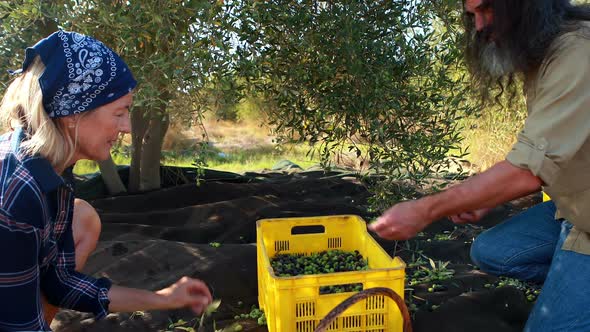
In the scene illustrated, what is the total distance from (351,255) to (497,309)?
78 cm

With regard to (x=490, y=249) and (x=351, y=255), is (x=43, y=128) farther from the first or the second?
(x=490, y=249)

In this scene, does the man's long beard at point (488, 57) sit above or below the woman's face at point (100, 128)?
above

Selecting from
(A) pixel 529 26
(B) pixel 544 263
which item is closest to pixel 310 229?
(B) pixel 544 263

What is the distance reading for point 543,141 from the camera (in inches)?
67.2

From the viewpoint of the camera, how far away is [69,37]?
5.62ft

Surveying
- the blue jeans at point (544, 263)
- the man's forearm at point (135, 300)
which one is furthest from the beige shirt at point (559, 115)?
the man's forearm at point (135, 300)

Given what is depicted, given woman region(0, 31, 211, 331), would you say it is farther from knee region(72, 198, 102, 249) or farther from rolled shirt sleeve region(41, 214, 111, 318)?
knee region(72, 198, 102, 249)

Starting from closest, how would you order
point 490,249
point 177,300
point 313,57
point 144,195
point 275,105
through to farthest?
1. point 177,300
2. point 490,249
3. point 313,57
4. point 275,105
5. point 144,195

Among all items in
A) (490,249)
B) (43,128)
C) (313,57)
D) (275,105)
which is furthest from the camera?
(275,105)

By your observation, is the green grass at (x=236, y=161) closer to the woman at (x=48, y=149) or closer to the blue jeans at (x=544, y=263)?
the blue jeans at (x=544, y=263)

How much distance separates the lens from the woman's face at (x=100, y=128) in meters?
1.74

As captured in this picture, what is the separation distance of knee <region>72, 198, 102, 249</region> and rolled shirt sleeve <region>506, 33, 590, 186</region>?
1.73m

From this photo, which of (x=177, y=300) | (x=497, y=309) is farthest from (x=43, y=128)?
(x=497, y=309)

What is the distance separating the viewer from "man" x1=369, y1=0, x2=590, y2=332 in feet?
5.65
